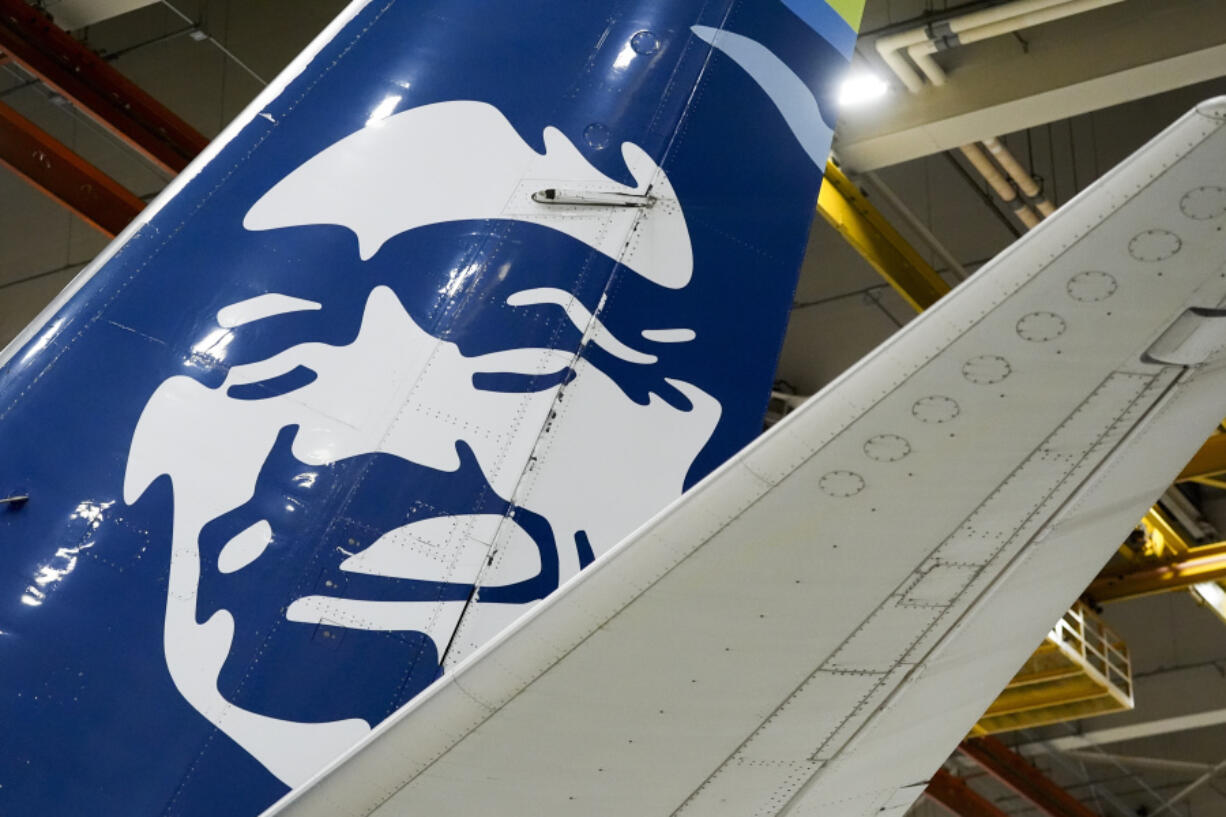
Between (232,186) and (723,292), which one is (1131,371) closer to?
(723,292)

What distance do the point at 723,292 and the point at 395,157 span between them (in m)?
1.09

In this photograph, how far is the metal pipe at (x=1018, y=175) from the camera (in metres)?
15.6

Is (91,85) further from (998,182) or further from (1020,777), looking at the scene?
(1020,777)

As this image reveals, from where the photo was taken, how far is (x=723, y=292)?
15.9 ft

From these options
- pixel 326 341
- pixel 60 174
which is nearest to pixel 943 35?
pixel 60 174

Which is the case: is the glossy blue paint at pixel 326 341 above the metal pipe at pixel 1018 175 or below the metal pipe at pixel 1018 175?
below

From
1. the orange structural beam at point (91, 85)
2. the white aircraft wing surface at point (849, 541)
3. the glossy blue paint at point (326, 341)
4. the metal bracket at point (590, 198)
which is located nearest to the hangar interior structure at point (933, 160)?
the orange structural beam at point (91, 85)

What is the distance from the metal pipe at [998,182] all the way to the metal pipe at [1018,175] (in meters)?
0.10

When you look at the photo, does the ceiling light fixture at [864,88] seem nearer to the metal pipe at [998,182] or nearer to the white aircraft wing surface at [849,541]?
the metal pipe at [998,182]

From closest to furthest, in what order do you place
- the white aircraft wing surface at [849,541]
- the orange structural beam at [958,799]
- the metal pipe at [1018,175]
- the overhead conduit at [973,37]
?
the white aircraft wing surface at [849,541]
the overhead conduit at [973,37]
the metal pipe at [1018,175]
the orange structural beam at [958,799]

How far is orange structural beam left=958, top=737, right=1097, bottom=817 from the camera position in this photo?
25.3 meters

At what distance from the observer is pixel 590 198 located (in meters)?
4.70

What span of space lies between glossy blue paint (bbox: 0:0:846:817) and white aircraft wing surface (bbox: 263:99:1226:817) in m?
1.01

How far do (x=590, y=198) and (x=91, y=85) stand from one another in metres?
11.6
